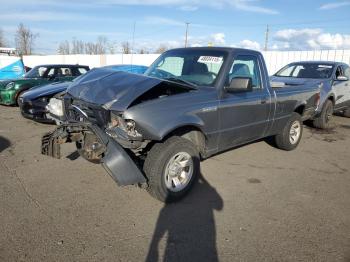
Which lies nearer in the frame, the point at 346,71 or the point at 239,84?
Result: the point at 239,84

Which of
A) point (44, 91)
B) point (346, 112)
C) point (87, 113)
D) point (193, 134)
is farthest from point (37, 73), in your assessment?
point (346, 112)

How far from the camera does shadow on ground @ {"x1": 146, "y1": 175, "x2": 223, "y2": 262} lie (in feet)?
9.80

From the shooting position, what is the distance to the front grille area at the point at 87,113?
379cm

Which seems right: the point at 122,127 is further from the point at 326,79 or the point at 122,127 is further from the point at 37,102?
the point at 326,79

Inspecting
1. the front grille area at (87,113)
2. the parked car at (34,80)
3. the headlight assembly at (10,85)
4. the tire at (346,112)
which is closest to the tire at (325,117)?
the tire at (346,112)

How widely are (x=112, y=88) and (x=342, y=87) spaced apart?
790 centimetres

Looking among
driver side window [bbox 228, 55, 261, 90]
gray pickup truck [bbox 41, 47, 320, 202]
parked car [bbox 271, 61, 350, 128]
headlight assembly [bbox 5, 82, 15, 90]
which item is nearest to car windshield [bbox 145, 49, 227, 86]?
gray pickup truck [bbox 41, 47, 320, 202]

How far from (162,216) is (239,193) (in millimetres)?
1248

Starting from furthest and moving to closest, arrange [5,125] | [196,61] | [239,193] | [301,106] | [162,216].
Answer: [5,125] < [301,106] < [196,61] < [239,193] < [162,216]

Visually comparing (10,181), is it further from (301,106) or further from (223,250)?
(301,106)

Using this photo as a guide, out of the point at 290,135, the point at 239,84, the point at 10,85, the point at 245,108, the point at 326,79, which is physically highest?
the point at 326,79

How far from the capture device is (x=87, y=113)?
4062mm

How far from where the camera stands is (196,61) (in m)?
4.87

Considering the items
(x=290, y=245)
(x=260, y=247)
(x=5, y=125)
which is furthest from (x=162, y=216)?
(x=5, y=125)
